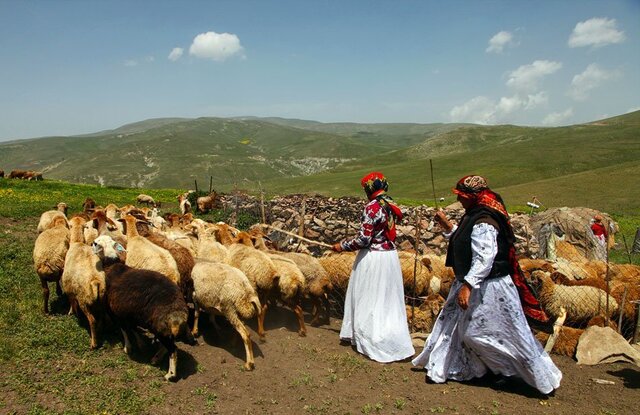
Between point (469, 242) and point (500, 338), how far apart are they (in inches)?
50.2

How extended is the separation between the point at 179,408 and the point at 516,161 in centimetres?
8169

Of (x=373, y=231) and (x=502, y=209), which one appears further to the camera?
(x=373, y=231)

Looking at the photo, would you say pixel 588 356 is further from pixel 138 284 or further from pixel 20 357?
pixel 20 357

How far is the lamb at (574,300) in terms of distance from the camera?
26.2 ft

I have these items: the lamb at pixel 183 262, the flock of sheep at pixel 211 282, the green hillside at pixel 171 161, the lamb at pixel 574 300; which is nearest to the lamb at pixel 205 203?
the flock of sheep at pixel 211 282

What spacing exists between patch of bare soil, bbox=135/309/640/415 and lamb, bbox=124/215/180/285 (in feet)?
4.24

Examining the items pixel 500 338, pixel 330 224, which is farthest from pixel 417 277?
pixel 330 224

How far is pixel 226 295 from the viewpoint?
6.53 metres

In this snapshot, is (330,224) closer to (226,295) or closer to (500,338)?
(226,295)

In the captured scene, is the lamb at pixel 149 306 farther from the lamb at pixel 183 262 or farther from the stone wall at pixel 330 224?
the stone wall at pixel 330 224

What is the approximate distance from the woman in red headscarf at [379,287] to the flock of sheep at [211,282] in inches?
59.2

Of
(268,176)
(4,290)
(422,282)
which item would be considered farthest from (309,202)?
(268,176)

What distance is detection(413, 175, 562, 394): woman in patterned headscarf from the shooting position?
5020 mm

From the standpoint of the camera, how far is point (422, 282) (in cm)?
920
